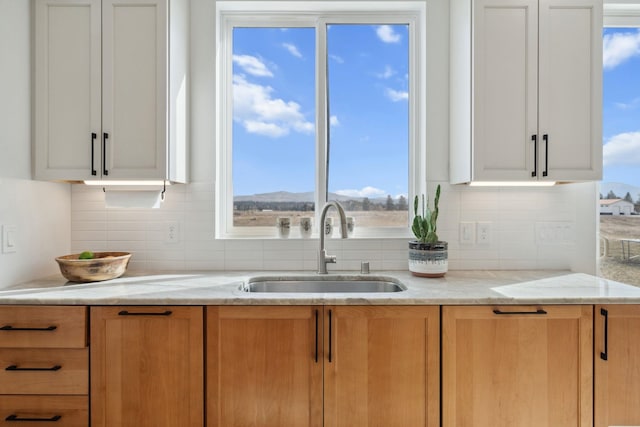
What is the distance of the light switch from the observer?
65.4 inches

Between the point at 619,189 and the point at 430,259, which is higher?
the point at 619,189

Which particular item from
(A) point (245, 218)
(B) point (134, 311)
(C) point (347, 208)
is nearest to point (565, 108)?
(C) point (347, 208)

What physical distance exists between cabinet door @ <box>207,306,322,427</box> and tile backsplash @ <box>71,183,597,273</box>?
66 cm

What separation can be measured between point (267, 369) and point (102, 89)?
5.03ft

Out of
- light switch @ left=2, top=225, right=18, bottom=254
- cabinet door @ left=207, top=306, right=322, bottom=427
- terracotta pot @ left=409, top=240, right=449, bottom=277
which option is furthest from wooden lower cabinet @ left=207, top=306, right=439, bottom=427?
light switch @ left=2, top=225, right=18, bottom=254

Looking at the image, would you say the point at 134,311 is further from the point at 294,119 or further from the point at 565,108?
the point at 565,108

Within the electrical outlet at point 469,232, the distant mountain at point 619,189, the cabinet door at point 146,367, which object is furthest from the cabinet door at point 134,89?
the distant mountain at point 619,189

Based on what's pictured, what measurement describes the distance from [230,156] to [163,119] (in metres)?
0.50

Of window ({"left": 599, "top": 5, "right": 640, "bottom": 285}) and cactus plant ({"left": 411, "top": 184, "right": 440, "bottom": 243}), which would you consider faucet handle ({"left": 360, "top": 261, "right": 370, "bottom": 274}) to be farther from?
window ({"left": 599, "top": 5, "right": 640, "bottom": 285})

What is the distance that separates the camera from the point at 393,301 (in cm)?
146

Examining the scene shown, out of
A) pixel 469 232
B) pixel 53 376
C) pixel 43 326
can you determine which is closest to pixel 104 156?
pixel 43 326

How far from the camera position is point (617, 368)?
4.89ft

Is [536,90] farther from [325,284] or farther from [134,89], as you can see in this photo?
[134,89]

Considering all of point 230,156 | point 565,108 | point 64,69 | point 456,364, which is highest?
point 64,69
